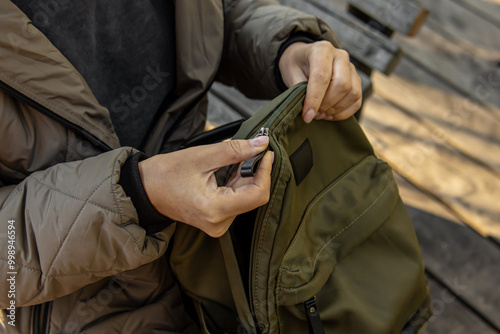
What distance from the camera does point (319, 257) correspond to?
0.69 metres

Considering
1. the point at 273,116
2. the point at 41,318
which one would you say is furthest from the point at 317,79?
the point at 41,318

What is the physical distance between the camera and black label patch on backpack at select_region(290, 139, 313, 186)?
67cm

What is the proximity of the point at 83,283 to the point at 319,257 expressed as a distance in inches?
13.9

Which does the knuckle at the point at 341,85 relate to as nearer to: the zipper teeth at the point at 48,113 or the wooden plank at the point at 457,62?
the zipper teeth at the point at 48,113

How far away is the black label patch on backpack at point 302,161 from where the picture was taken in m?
0.67

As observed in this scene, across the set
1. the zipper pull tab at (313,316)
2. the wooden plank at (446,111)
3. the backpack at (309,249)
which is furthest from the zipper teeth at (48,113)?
the wooden plank at (446,111)

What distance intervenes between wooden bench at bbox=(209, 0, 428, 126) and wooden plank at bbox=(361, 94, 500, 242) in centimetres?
23

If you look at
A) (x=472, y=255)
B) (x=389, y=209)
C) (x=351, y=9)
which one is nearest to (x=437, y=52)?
(x=351, y=9)

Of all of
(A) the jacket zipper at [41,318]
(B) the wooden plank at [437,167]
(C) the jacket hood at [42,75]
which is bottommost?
(A) the jacket zipper at [41,318]

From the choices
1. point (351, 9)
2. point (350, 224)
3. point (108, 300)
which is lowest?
point (108, 300)

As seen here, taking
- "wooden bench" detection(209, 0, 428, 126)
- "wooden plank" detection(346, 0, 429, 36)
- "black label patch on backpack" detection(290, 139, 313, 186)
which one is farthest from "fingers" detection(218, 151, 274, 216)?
"wooden plank" detection(346, 0, 429, 36)

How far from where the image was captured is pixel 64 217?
0.56 m

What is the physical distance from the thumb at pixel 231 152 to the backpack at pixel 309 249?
17 mm

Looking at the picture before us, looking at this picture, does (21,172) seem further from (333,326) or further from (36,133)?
(333,326)
